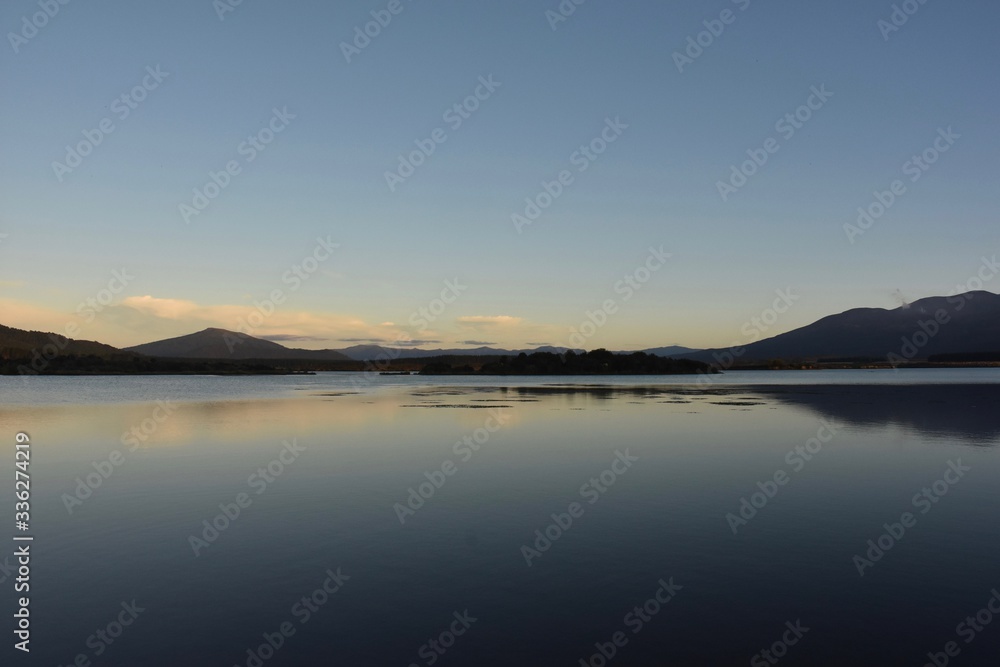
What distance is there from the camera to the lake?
8.88m

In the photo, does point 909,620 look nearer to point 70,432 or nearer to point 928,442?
point 928,442

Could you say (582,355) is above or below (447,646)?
above

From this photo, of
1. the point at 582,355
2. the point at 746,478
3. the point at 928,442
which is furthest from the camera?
the point at 582,355

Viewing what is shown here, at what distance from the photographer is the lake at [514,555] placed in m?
8.88

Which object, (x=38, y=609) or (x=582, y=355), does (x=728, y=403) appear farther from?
(x=582, y=355)

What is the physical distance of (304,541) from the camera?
13773 mm

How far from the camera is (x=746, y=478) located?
20.9 m

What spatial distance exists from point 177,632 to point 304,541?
457 cm

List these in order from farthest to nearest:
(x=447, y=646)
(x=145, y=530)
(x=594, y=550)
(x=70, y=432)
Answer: (x=70, y=432) → (x=145, y=530) → (x=594, y=550) → (x=447, y=646)

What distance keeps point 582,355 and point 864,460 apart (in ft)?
568

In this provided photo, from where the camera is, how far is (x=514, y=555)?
12.7m

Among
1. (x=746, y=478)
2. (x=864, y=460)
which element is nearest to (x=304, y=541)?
(x=746, y=478)

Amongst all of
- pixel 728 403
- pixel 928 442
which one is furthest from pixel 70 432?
pixel 728 403

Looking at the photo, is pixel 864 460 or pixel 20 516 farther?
pixel 864 460
